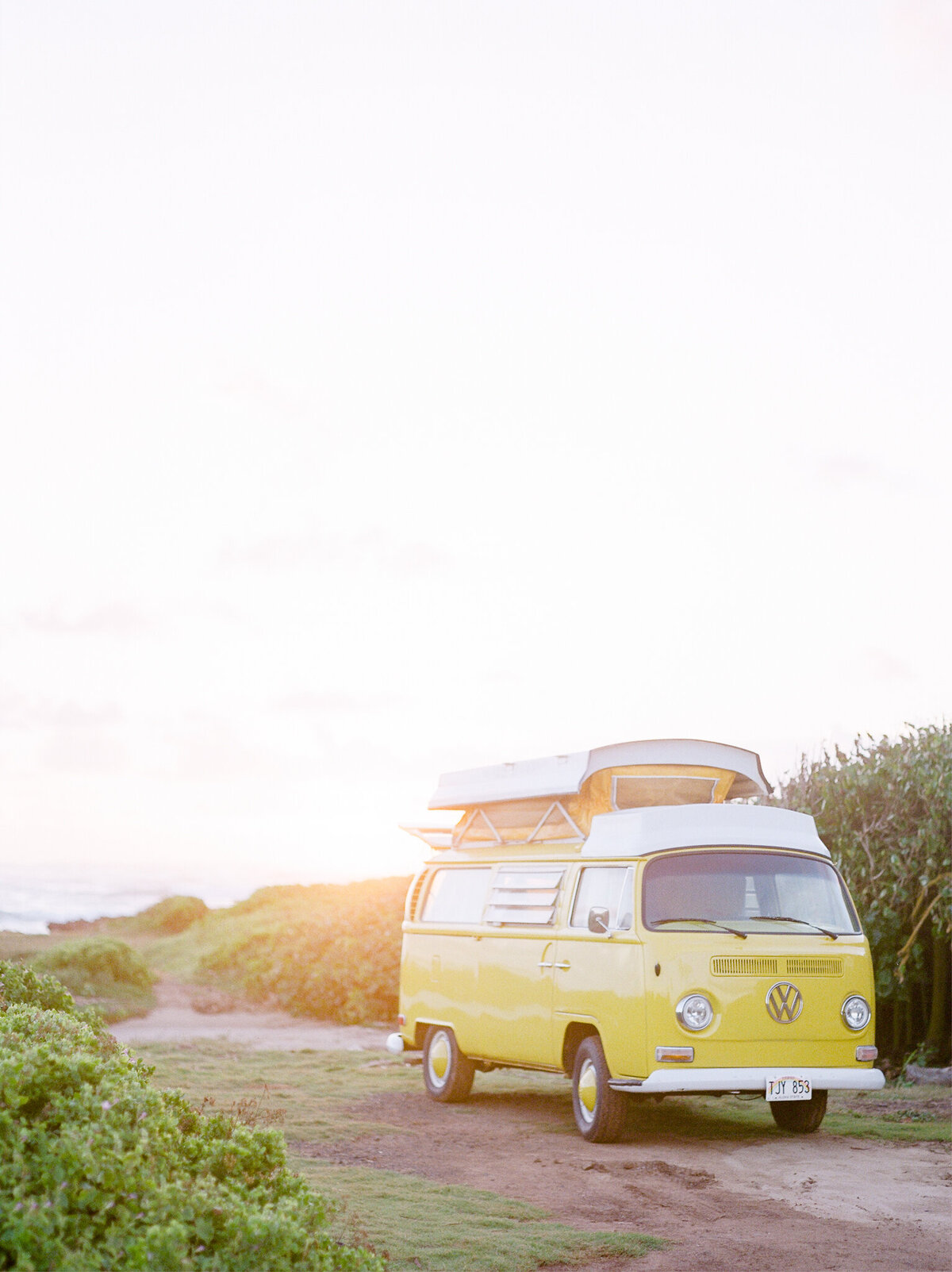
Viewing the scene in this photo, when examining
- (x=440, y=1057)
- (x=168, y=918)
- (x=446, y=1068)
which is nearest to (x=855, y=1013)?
(x=446, y=1068)

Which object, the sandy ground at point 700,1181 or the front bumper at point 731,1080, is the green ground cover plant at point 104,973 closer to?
the sandy ground at point 700,1181

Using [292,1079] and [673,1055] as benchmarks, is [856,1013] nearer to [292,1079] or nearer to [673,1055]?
[673,1055]

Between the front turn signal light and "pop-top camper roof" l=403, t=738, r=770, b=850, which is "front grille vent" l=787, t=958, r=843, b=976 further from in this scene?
"pop-top camper roof" l=403, t=738, r=770, b=850

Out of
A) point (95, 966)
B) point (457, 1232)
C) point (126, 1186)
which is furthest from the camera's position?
point (95, 966)

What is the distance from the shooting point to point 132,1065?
5648 millimetres

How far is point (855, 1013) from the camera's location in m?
10.1

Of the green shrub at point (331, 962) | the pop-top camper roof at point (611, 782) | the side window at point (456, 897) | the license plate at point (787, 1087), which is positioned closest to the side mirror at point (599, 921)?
the pop-top camper roof at point (611, 782)

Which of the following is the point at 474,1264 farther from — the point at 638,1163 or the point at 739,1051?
the point at 739,1051

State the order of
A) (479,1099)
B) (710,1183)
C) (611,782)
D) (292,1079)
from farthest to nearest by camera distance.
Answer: (292,1079) < (479,1099) < (611,782) < (710,1183)

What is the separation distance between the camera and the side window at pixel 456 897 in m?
12.6

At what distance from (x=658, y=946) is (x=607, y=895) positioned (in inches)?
33.3

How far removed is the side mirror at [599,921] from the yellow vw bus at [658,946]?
18mm

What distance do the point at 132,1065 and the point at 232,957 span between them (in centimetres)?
1966

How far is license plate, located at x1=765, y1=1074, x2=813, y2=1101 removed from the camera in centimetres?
968
